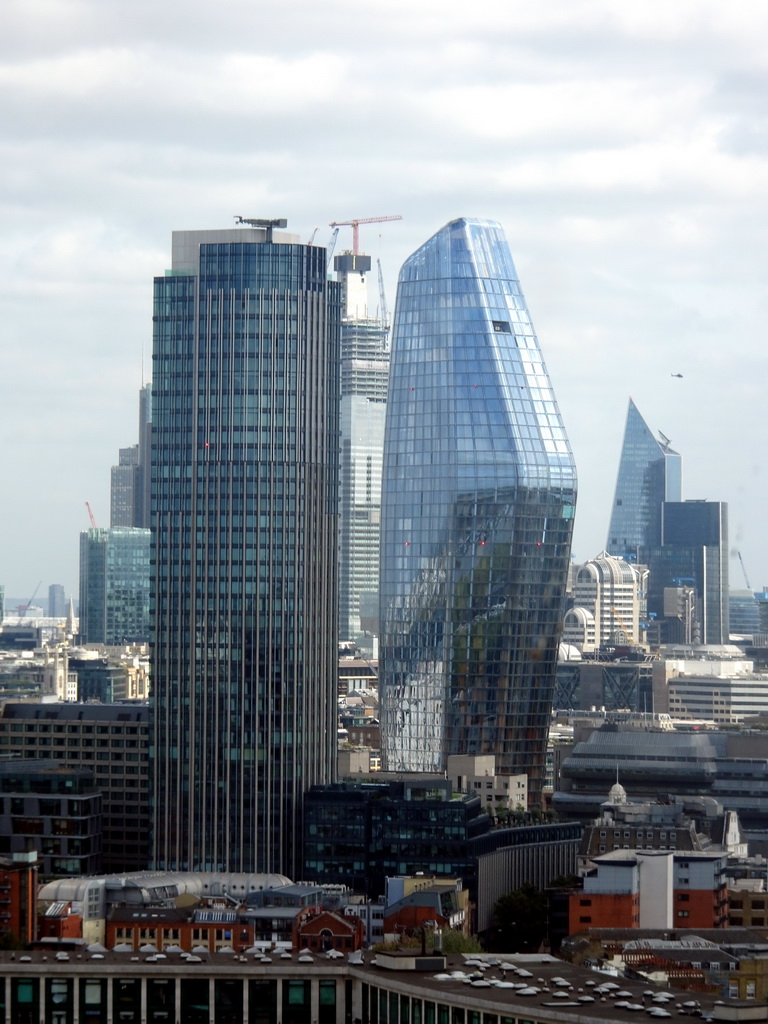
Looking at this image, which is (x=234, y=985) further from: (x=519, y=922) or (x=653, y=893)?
(x=519, y=922)

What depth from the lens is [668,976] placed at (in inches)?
5384

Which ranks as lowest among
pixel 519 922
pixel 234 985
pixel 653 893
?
pixel 519 922

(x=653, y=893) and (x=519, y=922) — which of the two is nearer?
(x=653, y=893)

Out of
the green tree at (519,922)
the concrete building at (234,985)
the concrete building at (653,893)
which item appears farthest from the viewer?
the green tree at (519,922)

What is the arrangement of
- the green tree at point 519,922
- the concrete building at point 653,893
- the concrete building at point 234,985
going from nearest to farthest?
the concrete building at point 234,985 → the concrete building at point 653,893 → the green tree at point 519,922

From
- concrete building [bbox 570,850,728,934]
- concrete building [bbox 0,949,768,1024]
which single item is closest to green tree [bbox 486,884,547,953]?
concrete building [bbox 570,850,728,934]

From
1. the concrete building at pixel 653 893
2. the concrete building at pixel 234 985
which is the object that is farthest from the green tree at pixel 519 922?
the concrete building at pixel 234 985

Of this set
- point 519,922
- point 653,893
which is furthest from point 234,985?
point 519,922

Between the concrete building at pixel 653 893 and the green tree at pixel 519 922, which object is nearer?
the concrete building at pixel 653 893

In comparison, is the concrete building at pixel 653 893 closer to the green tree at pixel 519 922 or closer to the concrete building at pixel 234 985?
the green tree at pixel 519 922

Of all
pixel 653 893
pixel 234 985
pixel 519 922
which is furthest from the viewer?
pixel 519 922

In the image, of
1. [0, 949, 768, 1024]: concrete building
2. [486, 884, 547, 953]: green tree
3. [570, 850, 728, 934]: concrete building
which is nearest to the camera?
[0, 949, 768, 1024]: concrete building

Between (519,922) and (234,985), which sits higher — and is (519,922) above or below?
below

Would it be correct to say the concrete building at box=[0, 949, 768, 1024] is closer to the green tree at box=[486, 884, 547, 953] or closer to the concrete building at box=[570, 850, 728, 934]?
the concrete building at box=[570, 850, 728, 934]
